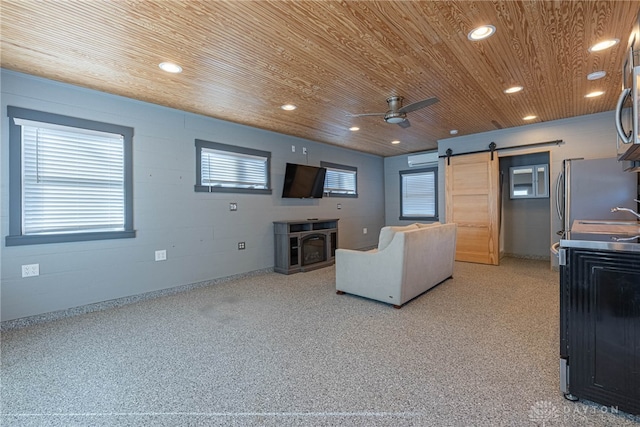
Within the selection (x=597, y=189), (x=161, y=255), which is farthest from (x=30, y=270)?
(x=597, y=189)

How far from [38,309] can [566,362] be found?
14.5 ft

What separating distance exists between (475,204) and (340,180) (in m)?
2.72

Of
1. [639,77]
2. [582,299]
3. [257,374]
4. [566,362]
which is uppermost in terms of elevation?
[639,77]

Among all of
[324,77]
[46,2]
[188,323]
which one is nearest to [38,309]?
[188,323]

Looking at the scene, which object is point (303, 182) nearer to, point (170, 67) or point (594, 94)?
point (170, 67)

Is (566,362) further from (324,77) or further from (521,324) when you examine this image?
(324,77)

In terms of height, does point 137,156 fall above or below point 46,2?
below

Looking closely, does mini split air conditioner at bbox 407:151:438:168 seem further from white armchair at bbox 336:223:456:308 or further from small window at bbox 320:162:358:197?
white armchair at bbox 336:223:456:308

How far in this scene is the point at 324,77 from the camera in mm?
3104

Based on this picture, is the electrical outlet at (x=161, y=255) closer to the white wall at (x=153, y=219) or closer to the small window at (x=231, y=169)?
the white wall at (x=153, y=219)

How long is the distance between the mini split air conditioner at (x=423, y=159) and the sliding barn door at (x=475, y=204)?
97 centimetres

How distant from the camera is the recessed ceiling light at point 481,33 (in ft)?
7.55

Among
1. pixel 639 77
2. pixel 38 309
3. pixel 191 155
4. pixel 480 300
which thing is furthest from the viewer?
pixel 191 155

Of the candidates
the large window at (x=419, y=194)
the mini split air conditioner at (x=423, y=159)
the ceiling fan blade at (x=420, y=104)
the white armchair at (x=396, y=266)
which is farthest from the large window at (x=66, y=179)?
the large window at (x=419, y=194)
